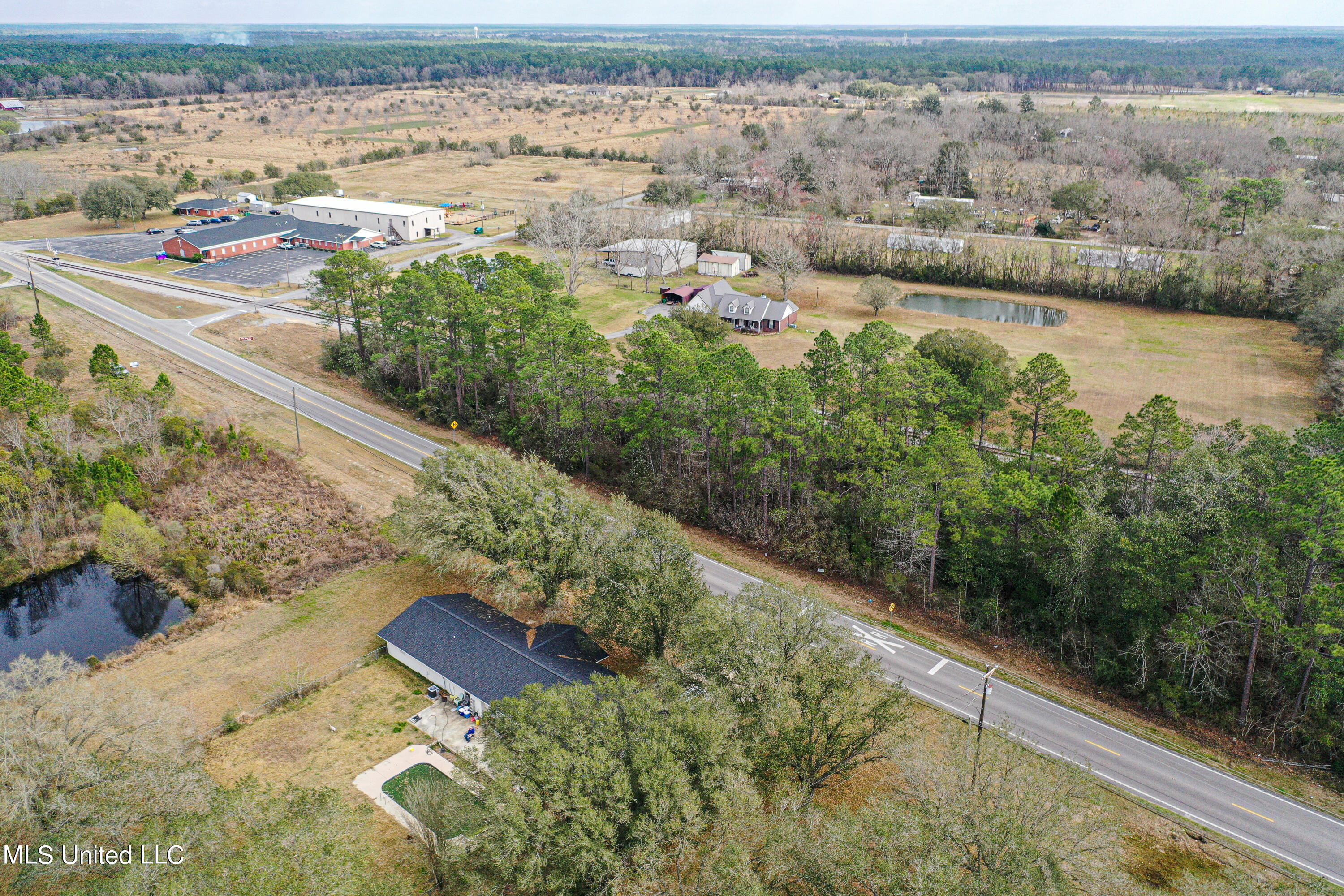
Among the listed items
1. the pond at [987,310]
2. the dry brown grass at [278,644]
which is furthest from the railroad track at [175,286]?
the pond at [987,310]

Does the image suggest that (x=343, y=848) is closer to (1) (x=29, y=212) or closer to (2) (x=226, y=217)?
(2) (x=226, y=217)

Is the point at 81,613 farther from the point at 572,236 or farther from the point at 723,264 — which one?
the point at 723,264

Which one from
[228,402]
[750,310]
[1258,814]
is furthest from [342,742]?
[750,310]

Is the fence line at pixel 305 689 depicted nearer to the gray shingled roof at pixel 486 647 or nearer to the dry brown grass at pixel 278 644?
the dry brown grass at pixel 278 644

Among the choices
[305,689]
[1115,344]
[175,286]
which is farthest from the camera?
[175,286]

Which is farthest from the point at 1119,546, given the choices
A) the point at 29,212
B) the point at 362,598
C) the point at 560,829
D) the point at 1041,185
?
the point at 29,212
